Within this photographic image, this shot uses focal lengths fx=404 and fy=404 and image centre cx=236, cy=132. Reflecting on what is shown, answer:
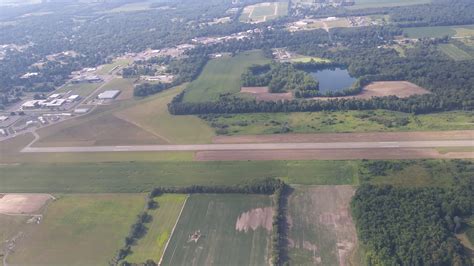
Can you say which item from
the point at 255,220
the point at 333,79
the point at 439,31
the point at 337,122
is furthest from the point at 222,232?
the point at 439,31

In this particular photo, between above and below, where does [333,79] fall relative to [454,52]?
below

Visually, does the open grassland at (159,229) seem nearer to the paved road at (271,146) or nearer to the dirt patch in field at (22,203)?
Result: the paved road at (271,146)

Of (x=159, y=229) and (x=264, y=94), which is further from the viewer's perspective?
(x=264, y=94)

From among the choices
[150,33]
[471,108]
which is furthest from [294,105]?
[150,33]

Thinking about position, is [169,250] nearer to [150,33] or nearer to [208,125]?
[208,125]

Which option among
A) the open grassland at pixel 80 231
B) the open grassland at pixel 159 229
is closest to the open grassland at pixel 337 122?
the open grassland at pixel 159 229

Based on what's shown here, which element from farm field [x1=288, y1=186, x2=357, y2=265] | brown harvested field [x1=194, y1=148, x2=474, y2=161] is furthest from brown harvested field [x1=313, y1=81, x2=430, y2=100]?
farm field [x1=288, y1=186, x2=357, y2=265]

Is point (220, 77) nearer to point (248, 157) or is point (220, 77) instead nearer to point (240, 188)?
point (248, 157)
